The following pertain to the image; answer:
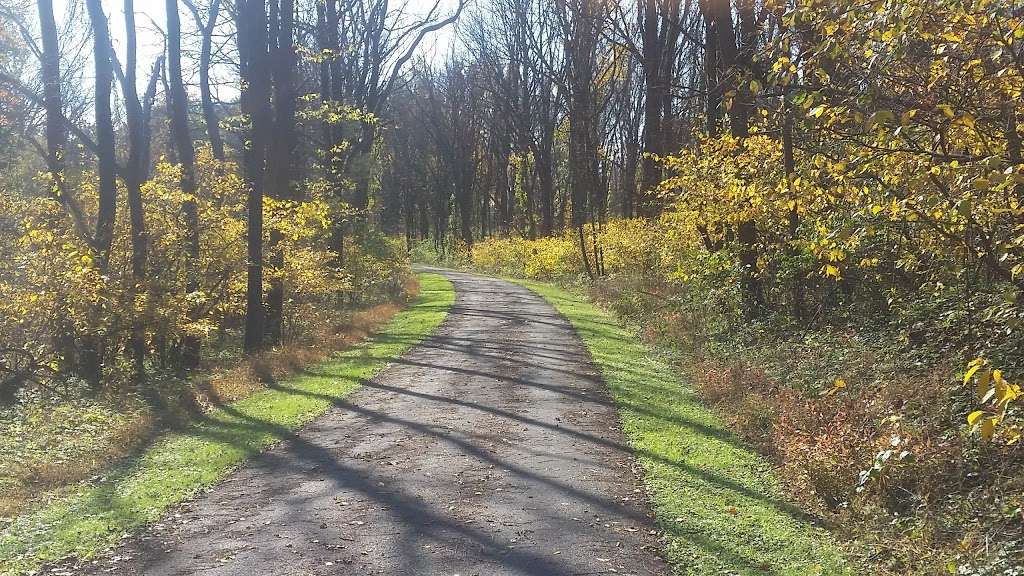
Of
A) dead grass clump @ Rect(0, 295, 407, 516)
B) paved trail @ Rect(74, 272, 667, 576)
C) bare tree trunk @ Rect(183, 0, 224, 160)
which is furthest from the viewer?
bare tree trunk @ Rect(183, 0, 224, 160)

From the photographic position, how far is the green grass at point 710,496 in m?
5.32

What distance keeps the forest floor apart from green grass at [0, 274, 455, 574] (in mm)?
214

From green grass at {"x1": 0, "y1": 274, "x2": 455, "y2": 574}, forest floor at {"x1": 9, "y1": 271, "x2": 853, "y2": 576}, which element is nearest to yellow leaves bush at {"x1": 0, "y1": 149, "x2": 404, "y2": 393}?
green grass at {"x1": 0, "y1": 274, "x2": 455, "y2": 574}

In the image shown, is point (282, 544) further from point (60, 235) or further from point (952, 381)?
point (60, 235)

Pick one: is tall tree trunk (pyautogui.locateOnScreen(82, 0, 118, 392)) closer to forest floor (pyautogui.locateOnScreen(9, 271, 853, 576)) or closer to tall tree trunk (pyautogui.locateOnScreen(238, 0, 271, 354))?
tall tree trunk (pyautogui.locateOnScreen(238, 0, 271, 354))

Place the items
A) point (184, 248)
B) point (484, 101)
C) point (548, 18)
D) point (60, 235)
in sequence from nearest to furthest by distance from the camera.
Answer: point (60, 235) < point (184, 248) < point (548, 18) < point (484, 101)

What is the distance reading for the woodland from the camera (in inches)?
217

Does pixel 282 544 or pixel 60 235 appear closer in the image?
pixel 282 544

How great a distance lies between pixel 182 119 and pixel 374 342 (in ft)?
20.1

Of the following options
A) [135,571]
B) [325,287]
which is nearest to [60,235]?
[325,287]

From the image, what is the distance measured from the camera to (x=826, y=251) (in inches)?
261

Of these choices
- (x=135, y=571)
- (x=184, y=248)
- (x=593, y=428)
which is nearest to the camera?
(x=135, y=571)

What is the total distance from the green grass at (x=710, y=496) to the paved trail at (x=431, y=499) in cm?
26

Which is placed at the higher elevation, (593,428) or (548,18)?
(548,18)
